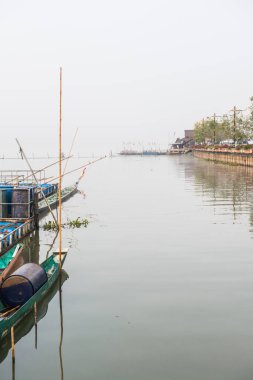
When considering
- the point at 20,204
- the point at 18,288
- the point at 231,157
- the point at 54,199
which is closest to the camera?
the point at 18,288

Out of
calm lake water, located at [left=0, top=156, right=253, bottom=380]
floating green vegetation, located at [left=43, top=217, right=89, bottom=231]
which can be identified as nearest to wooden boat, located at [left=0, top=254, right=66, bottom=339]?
calm lake water, located at [left=0, top=156, right=253, bottom=380]

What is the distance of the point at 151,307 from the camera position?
2133 centimetres

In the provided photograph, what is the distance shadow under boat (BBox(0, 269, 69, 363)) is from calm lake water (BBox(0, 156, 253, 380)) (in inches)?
12.0

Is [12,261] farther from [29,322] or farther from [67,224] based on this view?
[67,224]

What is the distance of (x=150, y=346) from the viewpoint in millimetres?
17266

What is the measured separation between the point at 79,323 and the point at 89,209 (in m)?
37.5

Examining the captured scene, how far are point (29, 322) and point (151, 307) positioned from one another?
576 centimetres

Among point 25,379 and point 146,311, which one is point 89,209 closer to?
point 146,311

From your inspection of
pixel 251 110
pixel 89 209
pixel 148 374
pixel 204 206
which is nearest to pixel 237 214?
pixel 204 206

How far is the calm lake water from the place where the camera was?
626 inches

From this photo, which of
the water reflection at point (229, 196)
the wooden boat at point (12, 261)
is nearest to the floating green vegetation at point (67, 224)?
the water reflection at point (229, 196)

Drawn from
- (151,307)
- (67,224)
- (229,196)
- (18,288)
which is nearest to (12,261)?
(18,288)

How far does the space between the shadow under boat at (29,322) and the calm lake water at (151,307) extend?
30cm

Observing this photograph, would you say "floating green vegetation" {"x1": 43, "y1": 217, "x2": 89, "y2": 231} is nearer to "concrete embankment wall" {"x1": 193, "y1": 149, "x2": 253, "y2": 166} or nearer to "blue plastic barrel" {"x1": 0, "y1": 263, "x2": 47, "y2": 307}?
"blue plastic barrel" {"x1": 0, "y1": 263, "x2": 47, "y2": 307}
